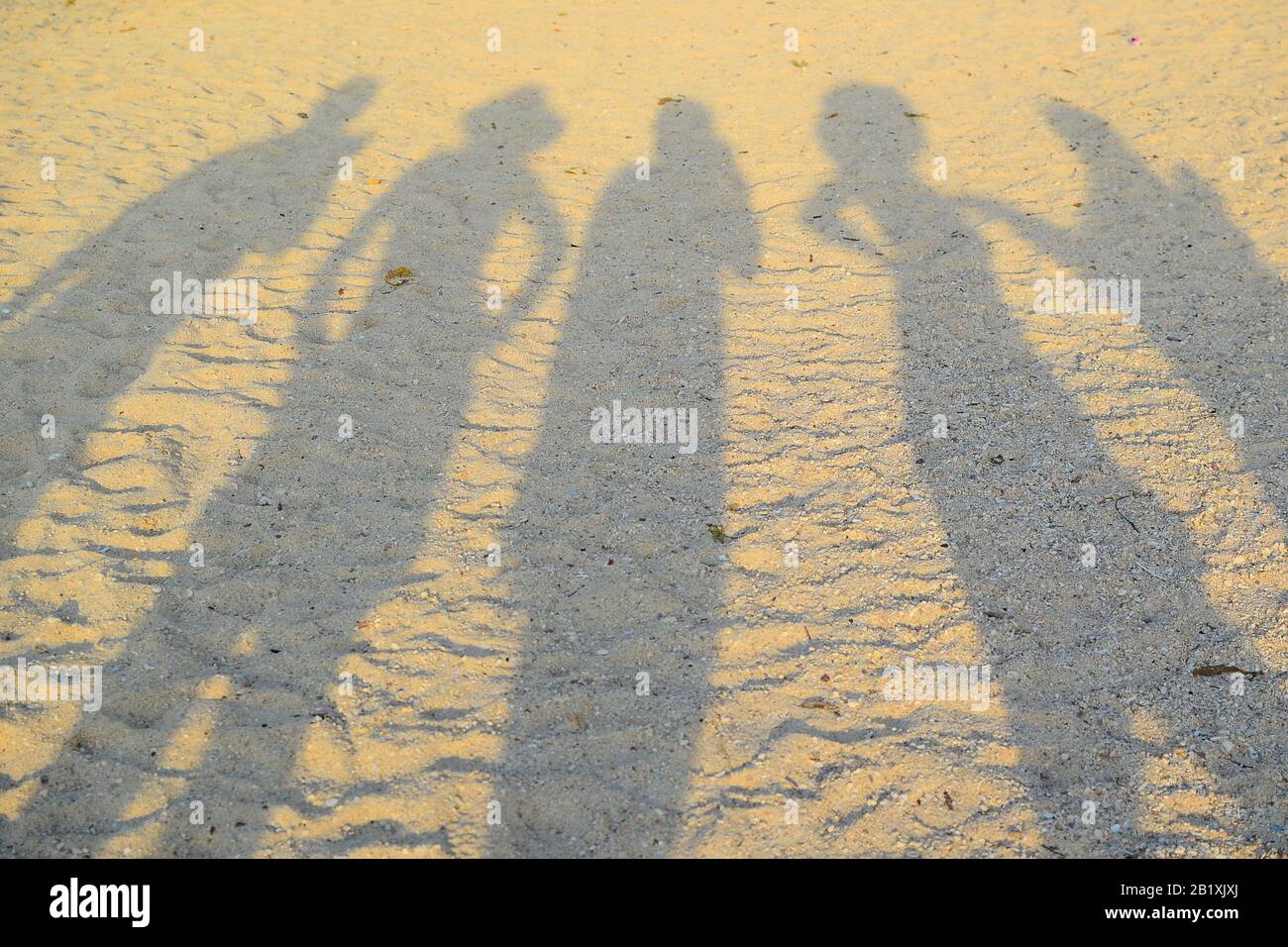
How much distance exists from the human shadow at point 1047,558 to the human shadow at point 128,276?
311cm

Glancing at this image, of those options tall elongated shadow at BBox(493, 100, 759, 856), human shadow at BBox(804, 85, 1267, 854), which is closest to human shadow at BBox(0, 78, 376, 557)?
tall elongated shadow at BBox(493, 100, 759, 856)

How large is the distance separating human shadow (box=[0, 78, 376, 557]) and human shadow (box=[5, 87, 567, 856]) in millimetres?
597

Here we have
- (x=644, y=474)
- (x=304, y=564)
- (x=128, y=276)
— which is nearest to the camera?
(x=304, y=564)

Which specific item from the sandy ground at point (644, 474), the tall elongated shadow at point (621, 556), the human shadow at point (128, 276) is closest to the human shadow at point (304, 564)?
the sandy ground at point (644, 474)

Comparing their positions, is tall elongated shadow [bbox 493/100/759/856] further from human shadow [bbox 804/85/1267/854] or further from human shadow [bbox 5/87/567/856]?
human shadow [bbox 804/85/1267/854]

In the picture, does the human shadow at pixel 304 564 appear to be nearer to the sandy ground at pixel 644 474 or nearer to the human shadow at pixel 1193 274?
the sandy ground at pixel 644 474

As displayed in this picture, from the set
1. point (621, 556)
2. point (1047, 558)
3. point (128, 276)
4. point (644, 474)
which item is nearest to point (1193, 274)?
point (1047, 558)

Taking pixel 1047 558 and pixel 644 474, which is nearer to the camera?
pixel 1047 558

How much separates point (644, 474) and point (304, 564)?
1.24 metres

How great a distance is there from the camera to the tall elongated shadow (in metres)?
2.49

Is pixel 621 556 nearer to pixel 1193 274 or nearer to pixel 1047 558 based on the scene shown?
pixel 1047 558

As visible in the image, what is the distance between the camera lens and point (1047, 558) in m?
3.19

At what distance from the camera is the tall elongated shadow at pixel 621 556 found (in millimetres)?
2492
